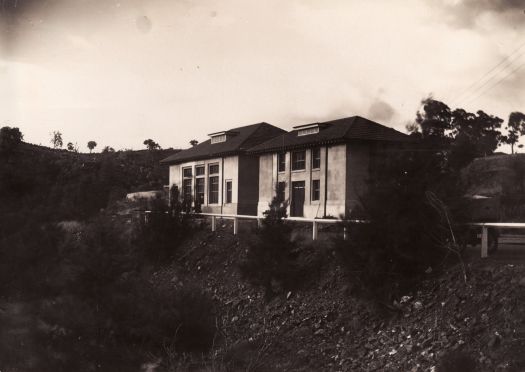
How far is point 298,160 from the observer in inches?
1348

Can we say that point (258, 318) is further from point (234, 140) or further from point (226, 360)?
point (234, 140)

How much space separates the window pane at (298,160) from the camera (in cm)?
3391

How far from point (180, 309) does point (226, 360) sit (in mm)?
3027

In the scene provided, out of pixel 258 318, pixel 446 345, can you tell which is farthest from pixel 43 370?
pixel 446 345

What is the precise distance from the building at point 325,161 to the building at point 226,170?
175 centimetres

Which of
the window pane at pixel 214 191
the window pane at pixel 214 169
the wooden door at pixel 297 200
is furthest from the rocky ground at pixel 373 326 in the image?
the window pane at pixel 214 169

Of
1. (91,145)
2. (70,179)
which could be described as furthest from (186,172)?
(91,145)

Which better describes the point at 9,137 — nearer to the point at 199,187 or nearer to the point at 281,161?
the point at 199,187

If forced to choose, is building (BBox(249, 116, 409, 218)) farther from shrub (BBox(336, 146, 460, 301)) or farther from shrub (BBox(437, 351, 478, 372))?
shrub (BBox(437, 351, 478, 372))

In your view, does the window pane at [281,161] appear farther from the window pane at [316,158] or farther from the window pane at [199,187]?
the window pane at [199,187]

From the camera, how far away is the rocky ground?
11.7 metres

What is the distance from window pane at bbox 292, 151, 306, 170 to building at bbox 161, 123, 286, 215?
4.95 meters

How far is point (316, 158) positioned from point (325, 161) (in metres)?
1.18

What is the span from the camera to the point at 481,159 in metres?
53.5
